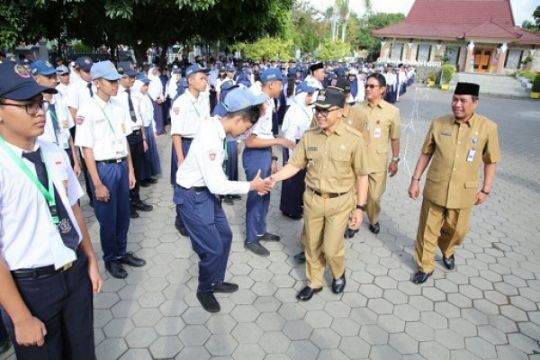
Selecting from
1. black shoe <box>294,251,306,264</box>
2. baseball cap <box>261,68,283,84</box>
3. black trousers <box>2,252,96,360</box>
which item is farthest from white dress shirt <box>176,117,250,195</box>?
black shoe <box>294,251,306,264</box>

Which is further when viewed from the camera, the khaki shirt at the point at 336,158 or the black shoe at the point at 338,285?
the black shoe at the point at 338,285

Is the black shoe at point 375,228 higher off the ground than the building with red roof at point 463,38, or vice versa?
the building with red roof at point 463,38

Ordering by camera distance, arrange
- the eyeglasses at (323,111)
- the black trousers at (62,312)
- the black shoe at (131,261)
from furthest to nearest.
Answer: the black shoe at (131,261), the eyeglasses at (323,111), the black trousers at (62,312)

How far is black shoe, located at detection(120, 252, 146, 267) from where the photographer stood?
4.20 m

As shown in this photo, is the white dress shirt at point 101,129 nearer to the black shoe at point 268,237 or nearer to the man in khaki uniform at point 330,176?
the man in khaki uniform at point 330,176

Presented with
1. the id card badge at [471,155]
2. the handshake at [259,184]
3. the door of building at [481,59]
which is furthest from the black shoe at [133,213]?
the door of building at [481,59]

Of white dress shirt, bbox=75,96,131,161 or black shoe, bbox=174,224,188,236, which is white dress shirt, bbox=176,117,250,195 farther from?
black shoe, bbox=174,224,188,236

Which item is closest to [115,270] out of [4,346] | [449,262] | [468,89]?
[4,346]

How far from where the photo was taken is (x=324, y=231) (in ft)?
11.8

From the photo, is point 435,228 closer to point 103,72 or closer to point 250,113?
point 250,113

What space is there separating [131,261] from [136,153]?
6.83ft

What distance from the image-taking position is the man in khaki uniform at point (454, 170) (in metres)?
3.66

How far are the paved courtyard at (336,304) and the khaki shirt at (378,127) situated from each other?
3.64 feet

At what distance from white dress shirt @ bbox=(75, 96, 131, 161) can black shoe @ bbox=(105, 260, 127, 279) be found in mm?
1164
